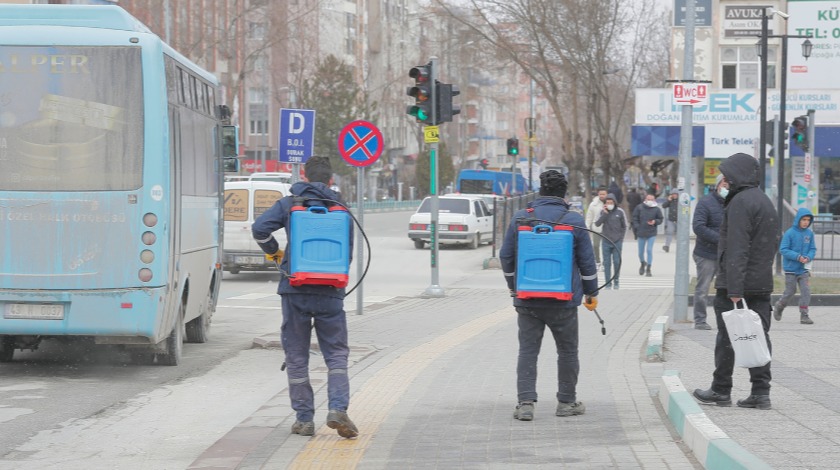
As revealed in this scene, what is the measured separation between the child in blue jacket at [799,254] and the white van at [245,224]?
11.5 meters

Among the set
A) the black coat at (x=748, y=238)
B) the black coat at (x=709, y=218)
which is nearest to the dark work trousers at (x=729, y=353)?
the black coat at (x=748, y=238)

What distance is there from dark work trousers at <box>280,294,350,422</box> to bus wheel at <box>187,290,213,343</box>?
6.08m

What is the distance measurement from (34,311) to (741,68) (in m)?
41.8

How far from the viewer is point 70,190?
1064 cm

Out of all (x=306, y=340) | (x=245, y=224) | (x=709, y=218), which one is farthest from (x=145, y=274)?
(x=245, y=224)

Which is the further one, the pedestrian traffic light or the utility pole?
the pedestrian traffic light

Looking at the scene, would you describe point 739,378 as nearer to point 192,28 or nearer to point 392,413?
point 392,413

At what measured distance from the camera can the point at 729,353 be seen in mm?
8562

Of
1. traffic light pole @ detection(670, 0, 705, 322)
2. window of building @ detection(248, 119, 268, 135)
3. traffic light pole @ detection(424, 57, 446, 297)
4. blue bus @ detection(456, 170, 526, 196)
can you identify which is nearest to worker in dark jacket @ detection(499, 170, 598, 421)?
traffic light pole @ detection(670, 0, 705, 322)

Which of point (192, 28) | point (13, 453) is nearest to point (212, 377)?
point (13, 453)

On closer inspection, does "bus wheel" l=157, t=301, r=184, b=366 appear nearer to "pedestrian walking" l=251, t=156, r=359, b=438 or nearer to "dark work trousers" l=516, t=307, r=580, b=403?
"pedestrian walking" l=251, t=156, r=359, b=438

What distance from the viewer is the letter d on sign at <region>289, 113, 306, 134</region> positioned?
55.2ft

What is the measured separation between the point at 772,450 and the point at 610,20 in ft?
150

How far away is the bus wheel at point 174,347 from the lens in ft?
39.2
